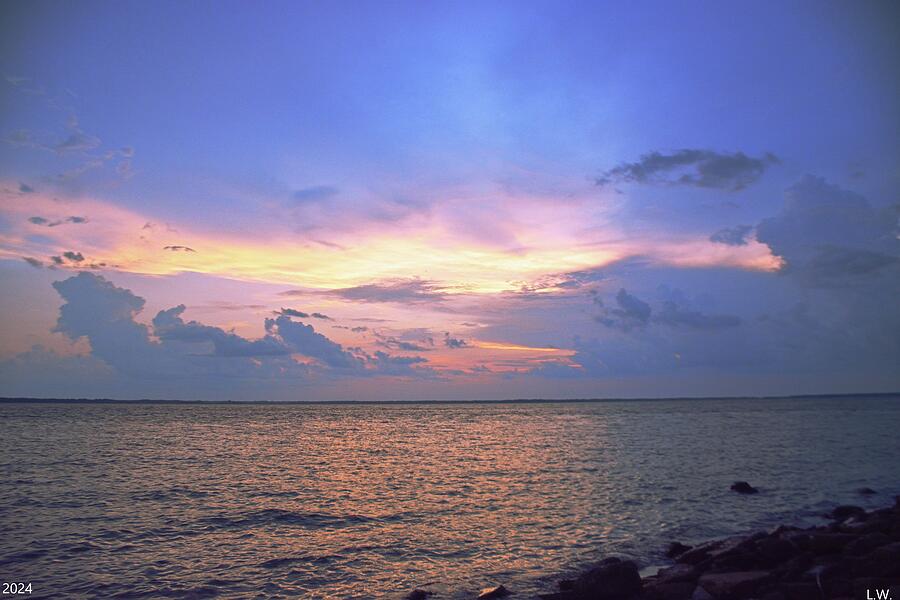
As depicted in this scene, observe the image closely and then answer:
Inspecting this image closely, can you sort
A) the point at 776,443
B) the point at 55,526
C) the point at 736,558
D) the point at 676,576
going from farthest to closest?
1. the point at 776,443
2. the point at 55,526
3. the point at 736,558
4. the point at 676,576

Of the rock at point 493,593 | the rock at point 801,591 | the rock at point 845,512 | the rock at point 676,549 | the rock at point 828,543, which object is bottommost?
the rock at point 845,512

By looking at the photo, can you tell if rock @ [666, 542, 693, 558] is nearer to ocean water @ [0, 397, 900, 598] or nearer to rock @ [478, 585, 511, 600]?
ocean water @ [0, 397, 900, 598]

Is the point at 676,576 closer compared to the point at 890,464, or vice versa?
the point at 676,576

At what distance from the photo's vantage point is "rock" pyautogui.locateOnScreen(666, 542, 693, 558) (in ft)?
75.0

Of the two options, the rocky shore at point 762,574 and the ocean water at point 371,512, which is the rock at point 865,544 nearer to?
the rocky shore at point 762,574

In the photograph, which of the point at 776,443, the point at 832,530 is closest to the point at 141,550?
the point at 832,530

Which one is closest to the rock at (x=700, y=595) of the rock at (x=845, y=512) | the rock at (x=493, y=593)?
the rock at (x=493, y=593)

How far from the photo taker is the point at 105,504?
108 ft

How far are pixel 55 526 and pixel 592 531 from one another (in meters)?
26.9

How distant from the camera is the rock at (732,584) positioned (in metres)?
16.3

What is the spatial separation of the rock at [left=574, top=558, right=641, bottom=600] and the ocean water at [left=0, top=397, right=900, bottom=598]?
7.14ft

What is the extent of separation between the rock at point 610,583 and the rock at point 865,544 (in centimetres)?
866

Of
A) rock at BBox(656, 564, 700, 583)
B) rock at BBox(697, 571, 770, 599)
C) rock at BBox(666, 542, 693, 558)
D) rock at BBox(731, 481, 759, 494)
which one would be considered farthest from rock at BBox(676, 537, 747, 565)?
rock at BBox(731, 481, 759, 494)

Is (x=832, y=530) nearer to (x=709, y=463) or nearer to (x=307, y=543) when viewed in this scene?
(x=307, y=543)
